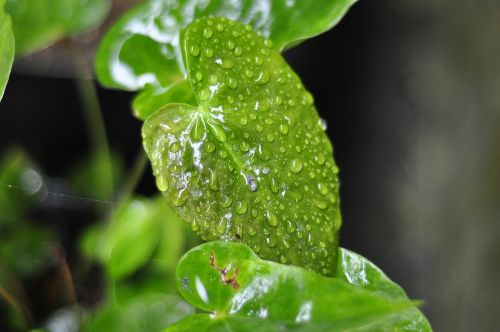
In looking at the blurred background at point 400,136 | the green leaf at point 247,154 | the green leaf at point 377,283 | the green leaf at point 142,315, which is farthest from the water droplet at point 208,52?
the blurred background at point 400,136

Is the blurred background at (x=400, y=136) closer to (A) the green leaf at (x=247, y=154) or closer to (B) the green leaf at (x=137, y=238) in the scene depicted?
(B) the green leaf at (x=137, y=238)

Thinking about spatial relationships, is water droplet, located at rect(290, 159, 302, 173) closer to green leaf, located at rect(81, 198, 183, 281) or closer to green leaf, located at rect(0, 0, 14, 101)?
green leaf, located at rect(0, 0, 14, 101)

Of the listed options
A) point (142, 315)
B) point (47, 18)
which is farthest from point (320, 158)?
point (47, 18)

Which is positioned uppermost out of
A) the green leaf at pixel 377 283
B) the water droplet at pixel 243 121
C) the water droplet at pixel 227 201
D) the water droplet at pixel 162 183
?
the water droplet at pixel 243 121

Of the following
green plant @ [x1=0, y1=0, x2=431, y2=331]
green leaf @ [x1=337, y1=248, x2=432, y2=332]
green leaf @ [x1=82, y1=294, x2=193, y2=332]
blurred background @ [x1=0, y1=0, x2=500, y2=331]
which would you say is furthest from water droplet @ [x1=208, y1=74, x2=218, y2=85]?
blurred background @ [x1=0, y1=0, x2=500, y2=331]

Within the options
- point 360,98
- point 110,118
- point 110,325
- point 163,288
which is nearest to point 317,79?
point 360,98

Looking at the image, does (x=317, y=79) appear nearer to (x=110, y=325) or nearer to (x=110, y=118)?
(x=110, y=118)

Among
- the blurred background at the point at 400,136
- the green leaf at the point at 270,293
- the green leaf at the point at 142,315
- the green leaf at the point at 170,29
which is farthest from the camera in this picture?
the blurred background at the point at 400,136

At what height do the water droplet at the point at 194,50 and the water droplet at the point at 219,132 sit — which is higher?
the water droplet at the point at 194,50
